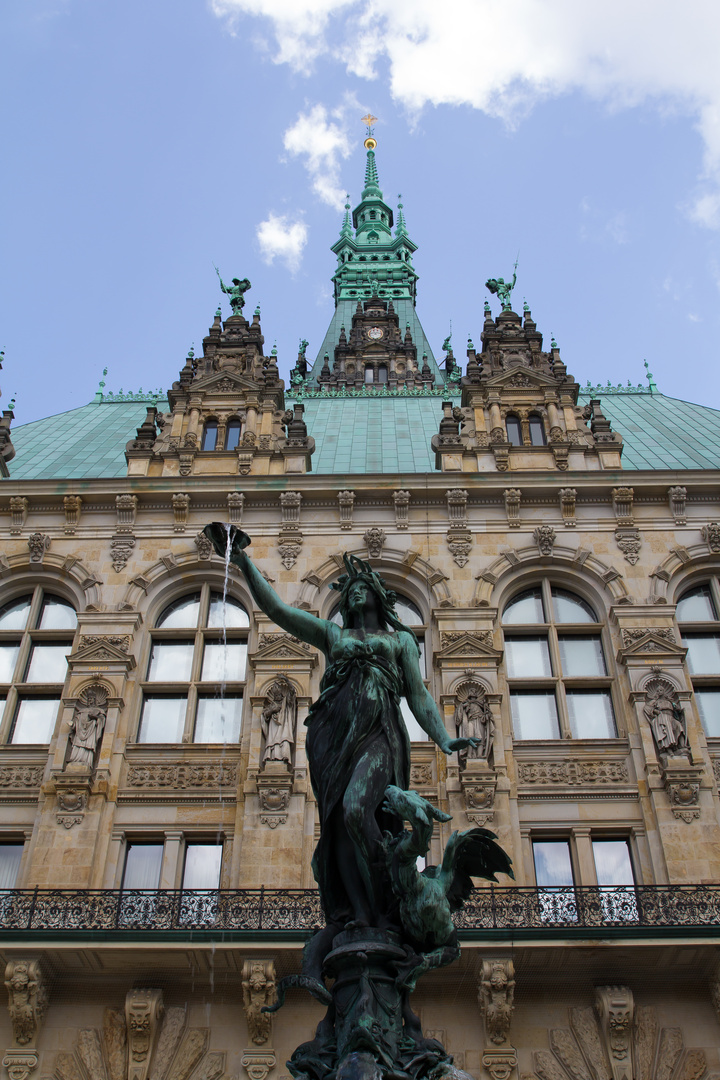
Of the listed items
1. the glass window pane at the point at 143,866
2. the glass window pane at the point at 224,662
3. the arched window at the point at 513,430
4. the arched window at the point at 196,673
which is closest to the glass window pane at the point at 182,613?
the arched window at the point at 196,673

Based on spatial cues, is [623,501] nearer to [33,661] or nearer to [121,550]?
[121,550]

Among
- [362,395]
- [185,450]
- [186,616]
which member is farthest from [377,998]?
[362,395]

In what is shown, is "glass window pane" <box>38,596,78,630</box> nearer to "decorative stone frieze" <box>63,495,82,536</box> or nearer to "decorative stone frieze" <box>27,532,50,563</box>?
"decorative stone frieze" <box>27,532,50,563</box>

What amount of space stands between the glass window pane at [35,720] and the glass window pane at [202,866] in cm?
358

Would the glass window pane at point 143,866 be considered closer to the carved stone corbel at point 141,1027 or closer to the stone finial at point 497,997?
the carved stone corbel at point 141,1027

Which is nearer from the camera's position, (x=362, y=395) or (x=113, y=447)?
(x=113, y=447)

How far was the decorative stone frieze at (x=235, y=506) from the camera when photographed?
20828 mm

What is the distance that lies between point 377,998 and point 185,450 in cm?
1753

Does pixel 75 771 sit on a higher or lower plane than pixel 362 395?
lower

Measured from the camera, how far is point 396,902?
248 inches

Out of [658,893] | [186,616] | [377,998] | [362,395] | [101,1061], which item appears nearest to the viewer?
[377,998]

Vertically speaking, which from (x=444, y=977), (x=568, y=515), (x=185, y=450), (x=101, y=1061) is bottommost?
(x=101, y=1061)

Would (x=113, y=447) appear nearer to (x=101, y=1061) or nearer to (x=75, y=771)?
(x=75, y=771)

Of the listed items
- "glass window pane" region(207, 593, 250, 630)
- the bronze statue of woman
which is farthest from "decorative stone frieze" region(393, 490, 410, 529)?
the bronze statue of woman
